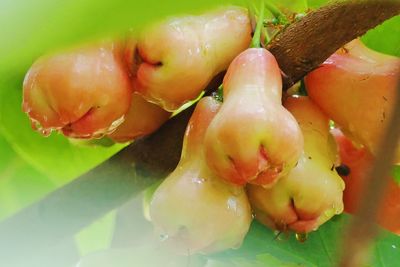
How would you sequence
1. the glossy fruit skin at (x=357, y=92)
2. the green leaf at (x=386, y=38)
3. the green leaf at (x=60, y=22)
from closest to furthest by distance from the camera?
1. the green leaf at (x=60, y=22)
2. the glossy fruit skin at (x=357, y=92)
3. the green leaf at (x=386, y=38)

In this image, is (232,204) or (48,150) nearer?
(232,204)

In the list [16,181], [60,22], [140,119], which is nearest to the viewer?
[60,22]

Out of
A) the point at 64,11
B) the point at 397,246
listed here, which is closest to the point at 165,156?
the point at 397,246

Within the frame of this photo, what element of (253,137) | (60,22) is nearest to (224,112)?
(253,137)

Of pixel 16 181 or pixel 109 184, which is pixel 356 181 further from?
pixel 16 181

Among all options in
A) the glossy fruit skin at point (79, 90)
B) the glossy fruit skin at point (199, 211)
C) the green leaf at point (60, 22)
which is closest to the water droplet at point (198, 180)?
the glossy fruit skin at point (199, 211)

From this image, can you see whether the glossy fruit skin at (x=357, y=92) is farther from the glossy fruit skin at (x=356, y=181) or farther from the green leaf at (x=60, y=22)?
the green leaf at (x=60, y=22)
